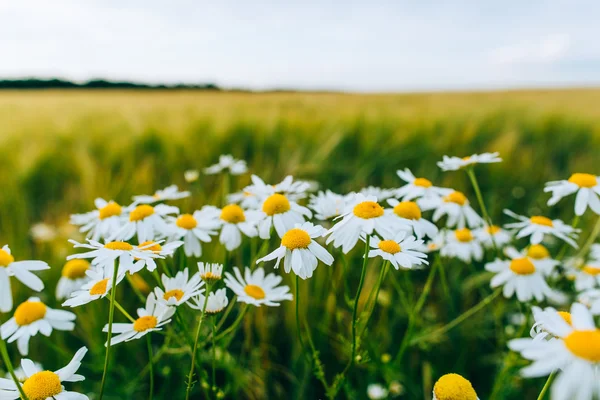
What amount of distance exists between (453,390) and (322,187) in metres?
1.30

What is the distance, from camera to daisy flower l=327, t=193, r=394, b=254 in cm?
65

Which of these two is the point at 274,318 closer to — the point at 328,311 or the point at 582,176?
the point at 328,311

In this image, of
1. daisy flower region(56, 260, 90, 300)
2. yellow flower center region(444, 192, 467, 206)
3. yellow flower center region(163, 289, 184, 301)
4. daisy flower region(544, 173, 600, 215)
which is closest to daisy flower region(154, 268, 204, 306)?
yellow flower center region(163, 289, 184, 301)

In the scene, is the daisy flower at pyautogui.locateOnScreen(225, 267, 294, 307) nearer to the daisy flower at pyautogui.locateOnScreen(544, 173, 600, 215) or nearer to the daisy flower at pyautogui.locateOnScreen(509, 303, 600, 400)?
the daisy flower at pyautogui.locateOnScreen(509, 303, 600, 400)

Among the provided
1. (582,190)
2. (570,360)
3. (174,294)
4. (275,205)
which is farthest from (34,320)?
(582,190)

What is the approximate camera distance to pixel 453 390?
493 mm

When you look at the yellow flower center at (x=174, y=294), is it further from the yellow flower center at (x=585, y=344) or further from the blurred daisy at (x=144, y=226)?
the yellow flower center at (x=585, y=344)

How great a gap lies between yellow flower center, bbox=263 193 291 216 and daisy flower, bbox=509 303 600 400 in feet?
1.48

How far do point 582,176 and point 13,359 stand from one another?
1490 millimetres

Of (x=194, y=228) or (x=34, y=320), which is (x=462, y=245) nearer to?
(x=194, y=228)

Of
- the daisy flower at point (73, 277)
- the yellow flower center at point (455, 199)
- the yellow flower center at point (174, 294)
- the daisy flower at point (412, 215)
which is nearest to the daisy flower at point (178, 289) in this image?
the yellow flower center at point (174, 294)

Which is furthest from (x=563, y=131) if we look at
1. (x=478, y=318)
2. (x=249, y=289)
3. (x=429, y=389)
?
(x=249, y=289)

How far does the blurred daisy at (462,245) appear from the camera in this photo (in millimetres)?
1073

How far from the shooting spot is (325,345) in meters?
1.20
